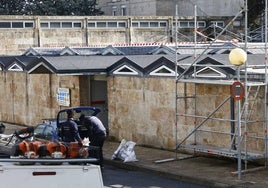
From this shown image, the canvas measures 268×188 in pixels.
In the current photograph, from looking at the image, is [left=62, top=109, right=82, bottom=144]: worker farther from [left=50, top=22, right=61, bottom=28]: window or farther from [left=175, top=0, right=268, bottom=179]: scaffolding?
[left=50, top=22, right=61, bottom=28]: window

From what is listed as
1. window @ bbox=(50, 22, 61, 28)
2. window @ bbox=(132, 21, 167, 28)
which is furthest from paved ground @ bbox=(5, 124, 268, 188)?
window @ bbox=(132, 21, 167, 28)

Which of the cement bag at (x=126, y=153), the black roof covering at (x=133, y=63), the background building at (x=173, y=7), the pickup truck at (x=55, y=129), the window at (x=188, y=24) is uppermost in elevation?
the background building at (x=173, y=7)

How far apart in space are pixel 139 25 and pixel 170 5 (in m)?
13.0

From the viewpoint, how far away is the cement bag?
17.7m

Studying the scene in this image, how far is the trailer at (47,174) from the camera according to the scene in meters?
7.32

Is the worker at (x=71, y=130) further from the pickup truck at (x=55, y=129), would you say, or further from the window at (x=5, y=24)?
the window at (x=5, y=24)

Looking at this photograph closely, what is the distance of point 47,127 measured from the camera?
57.3 ft

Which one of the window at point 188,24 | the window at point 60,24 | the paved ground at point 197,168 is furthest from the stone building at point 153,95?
the window at point 188,24

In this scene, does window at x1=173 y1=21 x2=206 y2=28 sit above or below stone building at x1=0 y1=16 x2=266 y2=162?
above

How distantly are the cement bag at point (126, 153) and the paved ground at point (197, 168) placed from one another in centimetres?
17

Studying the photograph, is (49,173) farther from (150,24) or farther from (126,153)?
(150,24)

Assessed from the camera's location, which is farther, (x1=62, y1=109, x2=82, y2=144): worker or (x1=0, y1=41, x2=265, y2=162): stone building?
(x1=0, y1=41, x2=265, y2=162): stone building

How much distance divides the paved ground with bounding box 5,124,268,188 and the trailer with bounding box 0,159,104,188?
6.96 m

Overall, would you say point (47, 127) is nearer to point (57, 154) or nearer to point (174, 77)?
point (174, 77)
